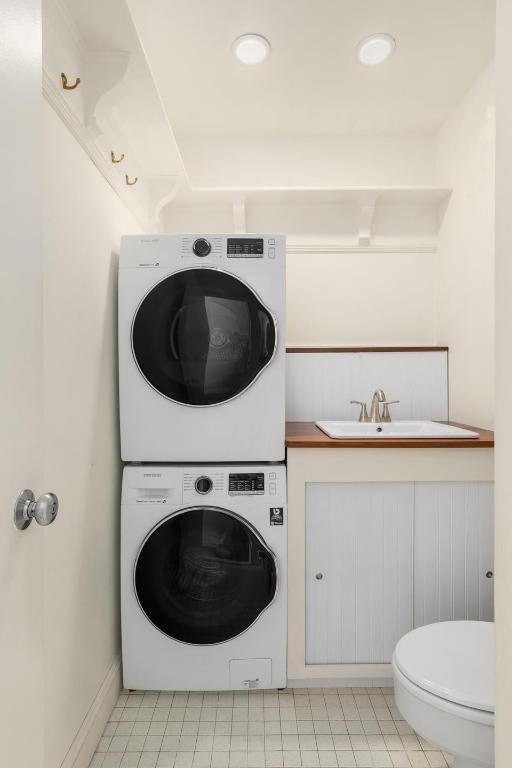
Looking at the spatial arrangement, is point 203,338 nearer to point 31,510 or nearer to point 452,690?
point 31,510

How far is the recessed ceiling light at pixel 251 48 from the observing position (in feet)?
6.16

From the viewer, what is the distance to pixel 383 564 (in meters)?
1.87

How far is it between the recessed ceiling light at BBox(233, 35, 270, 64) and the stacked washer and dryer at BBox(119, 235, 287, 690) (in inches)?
29.2

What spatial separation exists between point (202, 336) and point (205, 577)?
87 cm

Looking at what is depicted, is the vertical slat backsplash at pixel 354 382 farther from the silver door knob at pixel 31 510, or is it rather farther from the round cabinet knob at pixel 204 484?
the silver door knob at pixel 31 510

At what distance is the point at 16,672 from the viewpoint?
2.52 feet

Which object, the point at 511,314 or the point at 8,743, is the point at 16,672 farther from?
the point at 511,314

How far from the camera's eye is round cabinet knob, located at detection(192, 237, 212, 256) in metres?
1.84

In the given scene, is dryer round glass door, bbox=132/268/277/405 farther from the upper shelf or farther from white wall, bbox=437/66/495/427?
white wall, bbox=437/66/495/427

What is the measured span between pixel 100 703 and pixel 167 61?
7.81 feet

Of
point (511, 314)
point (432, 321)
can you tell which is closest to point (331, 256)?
point (432, 321)

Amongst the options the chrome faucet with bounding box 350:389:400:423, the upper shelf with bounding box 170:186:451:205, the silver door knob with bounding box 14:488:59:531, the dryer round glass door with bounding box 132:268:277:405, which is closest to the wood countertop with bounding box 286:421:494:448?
the dryer round glass door with bounding box 132:268:277:405

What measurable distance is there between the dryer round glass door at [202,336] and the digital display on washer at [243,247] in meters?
0.09

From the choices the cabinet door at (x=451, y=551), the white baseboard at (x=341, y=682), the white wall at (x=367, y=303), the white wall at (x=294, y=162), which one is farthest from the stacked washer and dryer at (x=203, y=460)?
the white wall at (x=294, y=162)
